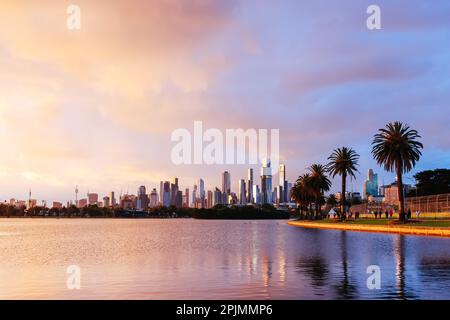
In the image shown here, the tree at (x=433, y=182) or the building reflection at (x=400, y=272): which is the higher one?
the tree at (x=433, y=182)

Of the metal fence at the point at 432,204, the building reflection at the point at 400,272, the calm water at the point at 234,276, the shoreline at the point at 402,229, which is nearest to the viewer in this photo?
the building reflection at the point at 400,272

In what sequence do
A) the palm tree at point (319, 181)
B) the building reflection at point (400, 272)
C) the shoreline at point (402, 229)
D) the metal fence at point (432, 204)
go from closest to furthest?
1. the building reflection at point (400, 272)
2. the shoreline at point (402, 229)
3. the metal fence at point (432, 204)
4. the palm tree at point (319, 181)

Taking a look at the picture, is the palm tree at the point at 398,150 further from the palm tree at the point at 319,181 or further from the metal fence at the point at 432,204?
the palm tree at the point at 319,181

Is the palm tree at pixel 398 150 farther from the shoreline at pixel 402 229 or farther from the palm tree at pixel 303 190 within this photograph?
the palm tree at pixel 303 190

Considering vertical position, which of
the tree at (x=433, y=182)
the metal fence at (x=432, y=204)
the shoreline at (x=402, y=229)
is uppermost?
the tree at (x=433, y=182)

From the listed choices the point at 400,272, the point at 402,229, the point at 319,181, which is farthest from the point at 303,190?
the point at 400,272

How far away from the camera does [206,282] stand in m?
24.8

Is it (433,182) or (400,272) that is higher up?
(433,182)

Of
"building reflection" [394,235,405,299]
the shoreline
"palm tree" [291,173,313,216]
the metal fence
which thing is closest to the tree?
"palm tree" [291,173,313,216]

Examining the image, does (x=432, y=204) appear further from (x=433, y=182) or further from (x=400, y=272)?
(x=433, y=182)

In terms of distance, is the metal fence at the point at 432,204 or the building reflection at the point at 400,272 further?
the metal fence at the point at 432,204

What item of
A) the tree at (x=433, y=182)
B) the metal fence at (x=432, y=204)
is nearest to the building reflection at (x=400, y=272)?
the metal fence at (x=432, y=204)

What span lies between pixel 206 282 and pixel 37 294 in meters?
7.17

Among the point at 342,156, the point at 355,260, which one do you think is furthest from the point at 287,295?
the point at 342,156
